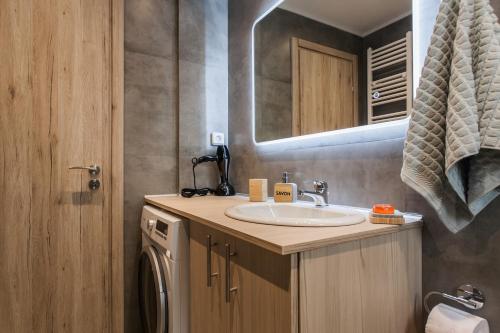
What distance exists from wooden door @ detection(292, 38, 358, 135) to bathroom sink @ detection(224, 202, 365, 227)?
15.0 inches

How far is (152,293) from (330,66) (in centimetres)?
141

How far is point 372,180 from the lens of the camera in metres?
1.06

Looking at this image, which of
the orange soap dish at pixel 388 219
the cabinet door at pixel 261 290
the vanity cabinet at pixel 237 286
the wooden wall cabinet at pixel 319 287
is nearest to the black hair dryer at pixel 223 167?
the vanity cabinet at pixel 237 286

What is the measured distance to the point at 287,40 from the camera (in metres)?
1.50

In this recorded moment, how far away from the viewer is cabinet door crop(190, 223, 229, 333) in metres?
0.91

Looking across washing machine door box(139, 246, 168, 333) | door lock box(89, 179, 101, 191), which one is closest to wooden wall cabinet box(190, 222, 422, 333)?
washing machine door box(139, 246, 168, 333)

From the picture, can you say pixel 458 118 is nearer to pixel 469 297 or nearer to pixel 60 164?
pixel 469 297

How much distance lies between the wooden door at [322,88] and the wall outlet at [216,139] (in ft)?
Answer: 2.15

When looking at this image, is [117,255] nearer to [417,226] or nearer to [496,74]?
[417,226]

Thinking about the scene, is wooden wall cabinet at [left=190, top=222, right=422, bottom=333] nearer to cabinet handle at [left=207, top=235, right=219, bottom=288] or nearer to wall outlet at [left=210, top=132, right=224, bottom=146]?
cabinet handle at [left=207, top=235, right=219, bottom=288]

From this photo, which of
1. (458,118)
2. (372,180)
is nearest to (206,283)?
(372,180)

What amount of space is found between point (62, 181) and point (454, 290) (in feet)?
5.85

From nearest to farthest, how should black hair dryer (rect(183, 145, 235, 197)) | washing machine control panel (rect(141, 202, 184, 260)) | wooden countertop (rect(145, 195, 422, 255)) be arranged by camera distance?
wooden countertop (rect(145, 195, 422, 255))
washing machine control panel (rect(141, 202, 184, 260))
black hair dryer (rect(183, 145, 235, 197))

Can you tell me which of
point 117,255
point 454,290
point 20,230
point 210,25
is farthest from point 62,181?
point 454,290
